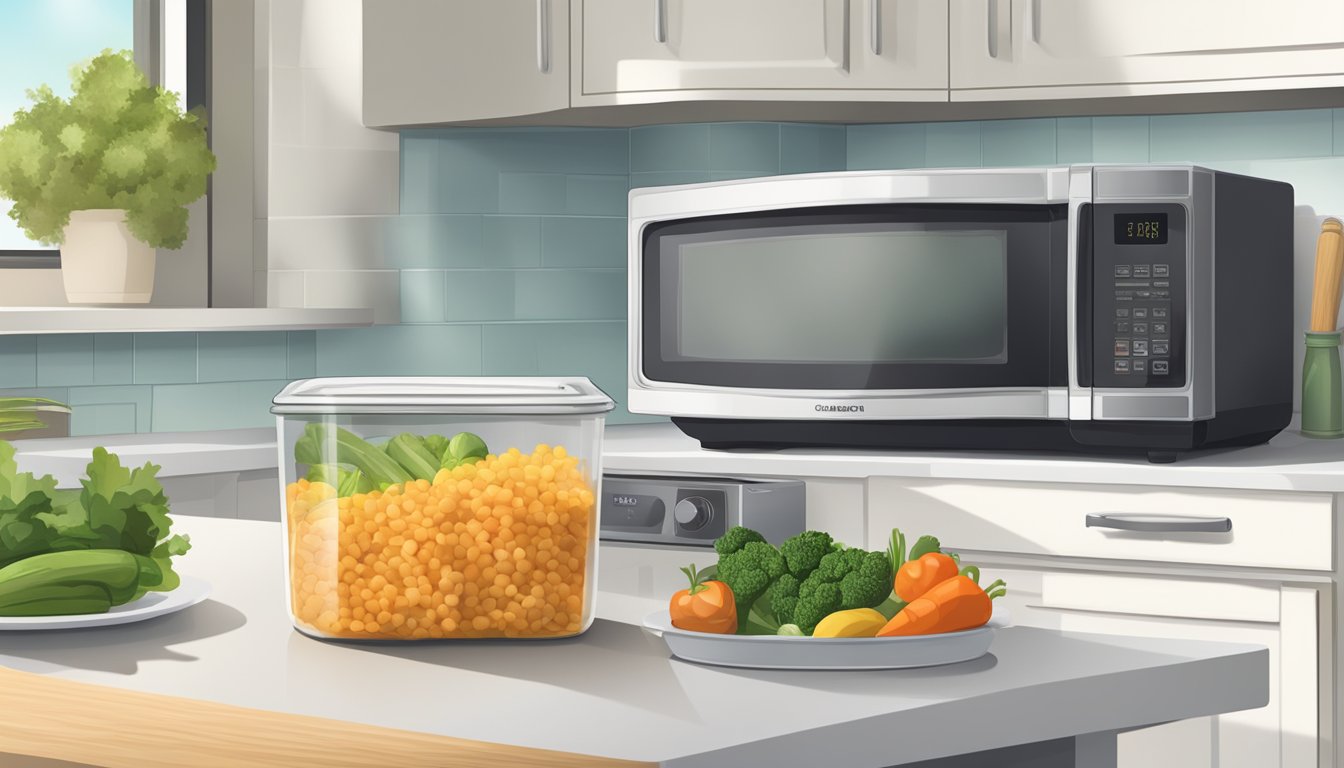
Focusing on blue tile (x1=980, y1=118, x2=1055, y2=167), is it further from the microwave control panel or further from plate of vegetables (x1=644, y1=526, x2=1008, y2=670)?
plate of vegetables (x1=644, y1=526, x2=1008, y2=670)

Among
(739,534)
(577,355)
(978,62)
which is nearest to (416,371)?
(577,355)

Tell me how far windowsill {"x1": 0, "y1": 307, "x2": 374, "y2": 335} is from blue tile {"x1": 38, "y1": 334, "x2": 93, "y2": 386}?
0.03 metres

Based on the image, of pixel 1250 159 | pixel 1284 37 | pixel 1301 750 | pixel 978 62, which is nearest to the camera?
pixel 1301 750

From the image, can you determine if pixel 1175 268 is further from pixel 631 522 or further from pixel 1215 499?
pixel 631 522

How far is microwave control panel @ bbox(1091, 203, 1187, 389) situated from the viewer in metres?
1.96

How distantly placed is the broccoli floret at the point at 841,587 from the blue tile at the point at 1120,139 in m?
1.80

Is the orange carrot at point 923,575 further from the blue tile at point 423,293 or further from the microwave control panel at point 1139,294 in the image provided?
the blue tile at point 423,293

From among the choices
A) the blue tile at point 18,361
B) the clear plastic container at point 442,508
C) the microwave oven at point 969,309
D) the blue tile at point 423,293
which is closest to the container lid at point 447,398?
the clear plastic container at point 442,508

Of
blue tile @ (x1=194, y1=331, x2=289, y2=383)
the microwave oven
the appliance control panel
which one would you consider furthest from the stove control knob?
blue tile @ (x1=194, y1=331, x2=289, y2=383)

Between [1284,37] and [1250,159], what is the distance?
38 centimetres

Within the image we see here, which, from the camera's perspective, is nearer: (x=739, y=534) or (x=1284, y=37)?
(x=739, y=534)

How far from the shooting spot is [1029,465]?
2.00m

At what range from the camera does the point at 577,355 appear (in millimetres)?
2754

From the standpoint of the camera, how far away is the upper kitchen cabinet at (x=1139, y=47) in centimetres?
212
